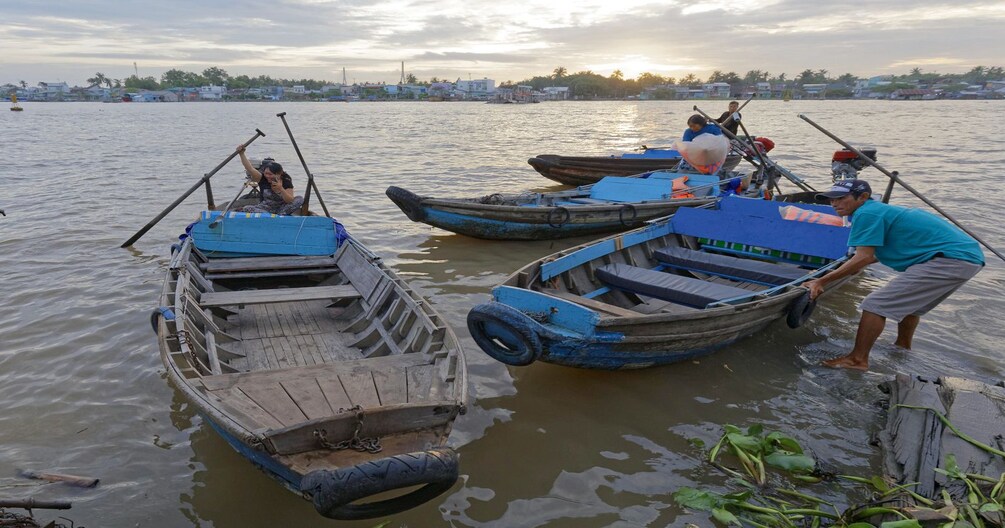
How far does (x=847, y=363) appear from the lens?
5.48 meters

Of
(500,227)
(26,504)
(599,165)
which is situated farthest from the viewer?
(599,165)

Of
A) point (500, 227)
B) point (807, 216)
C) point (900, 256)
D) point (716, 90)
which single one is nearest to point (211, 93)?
point (716, 90)

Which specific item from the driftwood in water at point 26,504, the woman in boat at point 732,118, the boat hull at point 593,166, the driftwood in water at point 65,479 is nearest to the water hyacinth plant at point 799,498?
the driftwood in water at point 26,504

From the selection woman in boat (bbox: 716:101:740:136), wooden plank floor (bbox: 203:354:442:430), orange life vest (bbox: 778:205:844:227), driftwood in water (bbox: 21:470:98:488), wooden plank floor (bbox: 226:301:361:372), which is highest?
woman in boat (bbox: 716:101:740:136)

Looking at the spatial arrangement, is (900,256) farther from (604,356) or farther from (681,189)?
(681,189)

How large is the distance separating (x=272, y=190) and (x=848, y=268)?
7.58 m

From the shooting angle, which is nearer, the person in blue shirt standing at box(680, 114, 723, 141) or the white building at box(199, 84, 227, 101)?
the person in blue shirt standing at box(680, 114, 723, 141)

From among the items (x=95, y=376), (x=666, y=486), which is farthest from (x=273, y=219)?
(x=666, y=486)

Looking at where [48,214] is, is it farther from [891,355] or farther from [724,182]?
[891,355]

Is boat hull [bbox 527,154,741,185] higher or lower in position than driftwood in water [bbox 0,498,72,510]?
higher

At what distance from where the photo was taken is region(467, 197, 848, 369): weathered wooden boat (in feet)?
14.2

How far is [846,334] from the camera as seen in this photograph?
6.42m

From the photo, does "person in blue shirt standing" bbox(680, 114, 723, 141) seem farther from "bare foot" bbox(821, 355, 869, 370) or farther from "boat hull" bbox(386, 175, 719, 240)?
"bare foot" bbox(821, 355, 869, 370)

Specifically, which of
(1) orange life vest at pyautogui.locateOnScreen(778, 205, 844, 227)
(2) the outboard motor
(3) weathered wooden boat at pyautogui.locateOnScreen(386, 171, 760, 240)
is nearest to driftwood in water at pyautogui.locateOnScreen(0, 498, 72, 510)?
(3) weathered wooden boat at pyautogui.locateOnScreen(386, 171, 760, 240)
